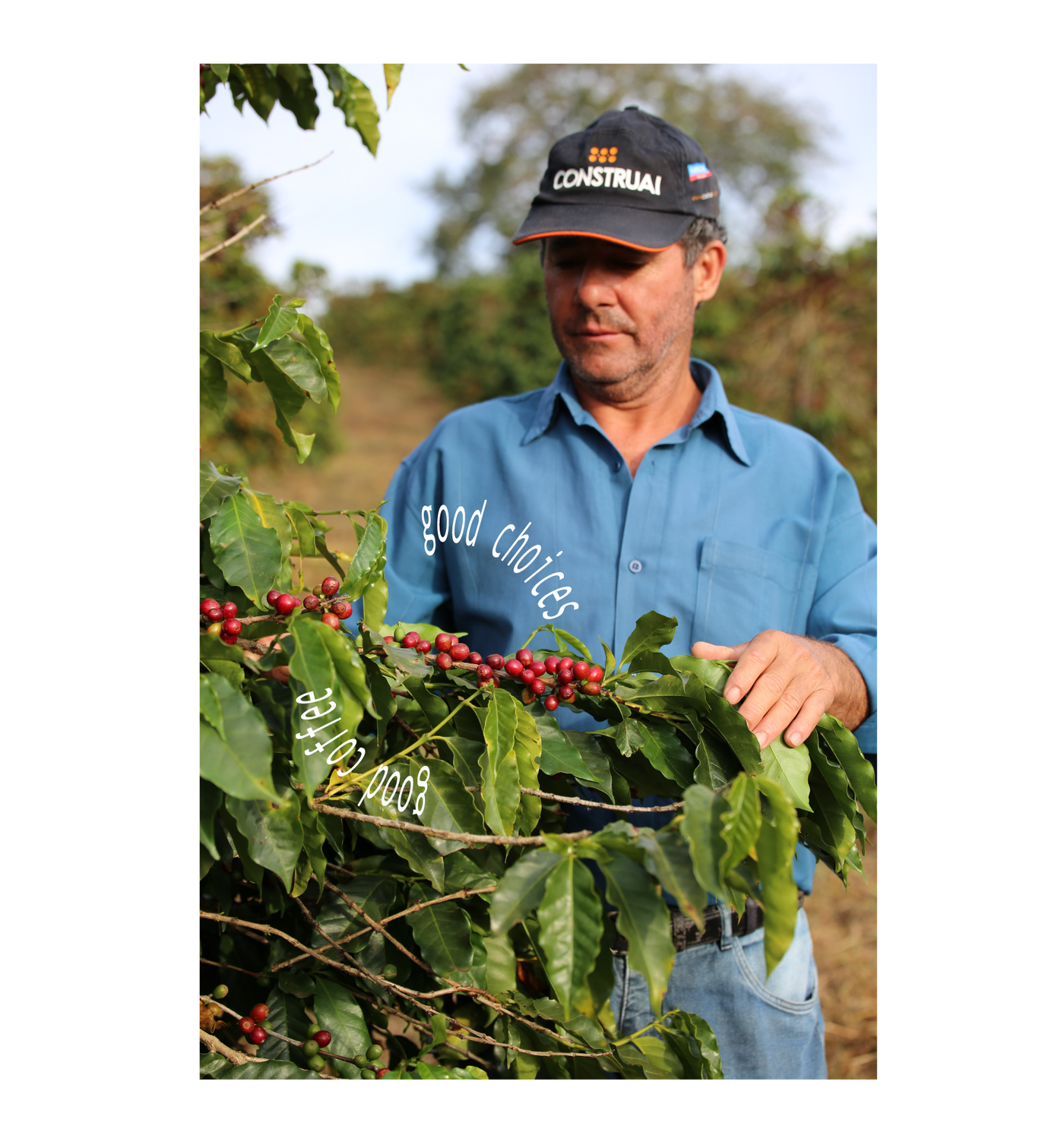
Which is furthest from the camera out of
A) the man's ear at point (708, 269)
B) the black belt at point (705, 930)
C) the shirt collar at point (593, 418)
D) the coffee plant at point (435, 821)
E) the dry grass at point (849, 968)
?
the dry grass at point (849, 968)

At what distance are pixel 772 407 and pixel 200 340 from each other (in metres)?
7.81

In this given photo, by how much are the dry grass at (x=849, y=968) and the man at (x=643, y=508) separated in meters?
1.28

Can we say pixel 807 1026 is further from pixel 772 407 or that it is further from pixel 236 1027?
pixel 772 407

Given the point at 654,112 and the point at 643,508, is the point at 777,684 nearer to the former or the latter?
the point at 643,508

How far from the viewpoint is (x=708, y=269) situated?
211cm

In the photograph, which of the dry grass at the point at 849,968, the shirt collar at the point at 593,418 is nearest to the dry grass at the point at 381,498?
the dry grass at the point at 849,968

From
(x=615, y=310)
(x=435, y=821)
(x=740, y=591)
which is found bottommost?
(x=435, y=821)

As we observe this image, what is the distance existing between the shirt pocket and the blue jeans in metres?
0.58

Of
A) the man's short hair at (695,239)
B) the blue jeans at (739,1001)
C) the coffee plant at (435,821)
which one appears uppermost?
the man's short hair at (695,239)

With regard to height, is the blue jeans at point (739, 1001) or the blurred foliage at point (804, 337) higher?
the blurred foliage at point (804, 337)

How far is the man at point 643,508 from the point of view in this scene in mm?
1772

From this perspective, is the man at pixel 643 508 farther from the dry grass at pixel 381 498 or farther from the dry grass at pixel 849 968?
the dry grass at pixel 849 968

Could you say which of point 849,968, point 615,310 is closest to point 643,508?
point 615,310

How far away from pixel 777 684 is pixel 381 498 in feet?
23.0
